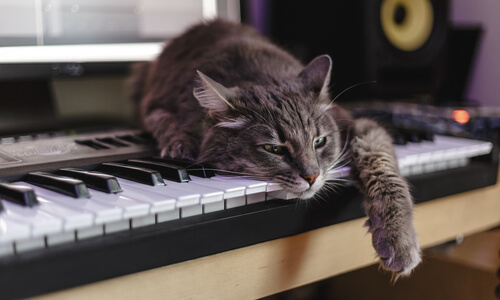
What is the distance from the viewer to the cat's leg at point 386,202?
69cm

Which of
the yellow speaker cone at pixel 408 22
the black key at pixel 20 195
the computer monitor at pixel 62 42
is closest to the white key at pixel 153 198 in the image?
the black key at pixel 20 195

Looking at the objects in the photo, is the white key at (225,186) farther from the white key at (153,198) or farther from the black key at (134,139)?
the black key at (134,139)

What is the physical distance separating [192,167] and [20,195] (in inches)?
11.0

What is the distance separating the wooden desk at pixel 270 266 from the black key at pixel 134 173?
0.13 m

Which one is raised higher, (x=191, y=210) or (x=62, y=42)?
(x=62, y=42)

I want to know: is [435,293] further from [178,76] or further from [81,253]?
[81,253]

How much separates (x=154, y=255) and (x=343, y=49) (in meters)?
1.14

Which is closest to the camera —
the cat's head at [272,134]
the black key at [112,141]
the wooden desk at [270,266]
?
the wooden desk at [270,266]

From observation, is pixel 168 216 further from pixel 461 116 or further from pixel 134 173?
pixel 461 116

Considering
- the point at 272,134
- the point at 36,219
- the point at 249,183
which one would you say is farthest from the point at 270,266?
the point at 36,219

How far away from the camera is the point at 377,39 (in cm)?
144

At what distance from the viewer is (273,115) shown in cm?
82

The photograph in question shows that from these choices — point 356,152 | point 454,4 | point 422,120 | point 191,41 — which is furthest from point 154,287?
point 454,4

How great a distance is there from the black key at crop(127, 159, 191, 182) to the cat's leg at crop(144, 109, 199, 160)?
0.10m
